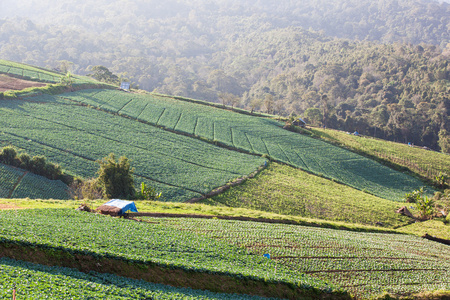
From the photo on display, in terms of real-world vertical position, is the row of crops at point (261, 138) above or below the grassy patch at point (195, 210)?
above

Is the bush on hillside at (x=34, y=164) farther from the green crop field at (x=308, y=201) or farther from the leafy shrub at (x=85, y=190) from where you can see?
the green crop field at (x=308, y=201)

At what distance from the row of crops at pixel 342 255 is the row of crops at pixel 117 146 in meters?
13.8

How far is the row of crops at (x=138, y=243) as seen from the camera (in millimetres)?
22336

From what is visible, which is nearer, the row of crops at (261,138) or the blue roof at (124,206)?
the blue roof at (124,206)

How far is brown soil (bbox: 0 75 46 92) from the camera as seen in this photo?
6981cm

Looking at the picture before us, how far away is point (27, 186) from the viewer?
137 feet

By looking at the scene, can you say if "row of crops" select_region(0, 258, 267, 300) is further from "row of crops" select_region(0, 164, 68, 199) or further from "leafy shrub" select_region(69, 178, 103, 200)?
"row of crops" select_region(0, 164, 68, 199)

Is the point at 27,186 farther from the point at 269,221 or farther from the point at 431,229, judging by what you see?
the point at 431,229

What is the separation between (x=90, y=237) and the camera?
2422 cm

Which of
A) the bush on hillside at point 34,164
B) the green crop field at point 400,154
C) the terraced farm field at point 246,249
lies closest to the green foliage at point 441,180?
the green crop field at point 400,154

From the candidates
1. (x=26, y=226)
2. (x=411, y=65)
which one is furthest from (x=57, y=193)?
(x=411, y=65)

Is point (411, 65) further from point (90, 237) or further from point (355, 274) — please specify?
point (90, 237)

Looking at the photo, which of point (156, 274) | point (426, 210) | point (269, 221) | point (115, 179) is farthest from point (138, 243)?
point (426, 210)

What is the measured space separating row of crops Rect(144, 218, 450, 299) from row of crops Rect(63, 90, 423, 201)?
27682 mm
